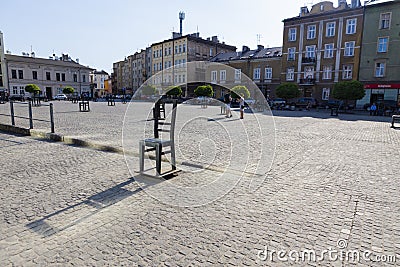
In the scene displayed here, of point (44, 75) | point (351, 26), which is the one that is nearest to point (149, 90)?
point (351, 26)

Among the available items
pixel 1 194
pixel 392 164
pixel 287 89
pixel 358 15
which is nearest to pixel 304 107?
pixel 287 89

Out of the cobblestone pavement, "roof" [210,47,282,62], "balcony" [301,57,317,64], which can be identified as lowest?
the cobblestone pavement

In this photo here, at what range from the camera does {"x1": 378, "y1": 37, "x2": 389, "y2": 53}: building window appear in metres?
32.3

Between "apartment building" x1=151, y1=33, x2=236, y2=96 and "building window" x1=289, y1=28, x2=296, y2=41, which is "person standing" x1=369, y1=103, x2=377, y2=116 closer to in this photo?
"building window" x1=289, y1=28, x2=296, y2=41

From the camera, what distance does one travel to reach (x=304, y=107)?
35.8 m

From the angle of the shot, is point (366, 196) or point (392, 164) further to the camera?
point (392, 164)

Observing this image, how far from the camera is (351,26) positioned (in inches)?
1390

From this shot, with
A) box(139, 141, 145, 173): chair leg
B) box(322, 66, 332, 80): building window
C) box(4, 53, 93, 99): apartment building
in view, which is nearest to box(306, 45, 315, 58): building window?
box(322, 66, 332, 80): building window

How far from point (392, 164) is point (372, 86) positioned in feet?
107

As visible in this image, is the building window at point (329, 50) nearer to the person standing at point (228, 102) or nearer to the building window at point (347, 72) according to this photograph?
the building window at point (347, 72)

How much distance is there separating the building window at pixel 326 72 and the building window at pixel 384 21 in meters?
7.62

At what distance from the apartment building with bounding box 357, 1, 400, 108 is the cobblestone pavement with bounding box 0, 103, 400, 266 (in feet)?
108

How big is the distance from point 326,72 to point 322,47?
3.85 metres

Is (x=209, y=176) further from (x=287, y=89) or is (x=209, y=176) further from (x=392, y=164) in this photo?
(x=287, y=89)
